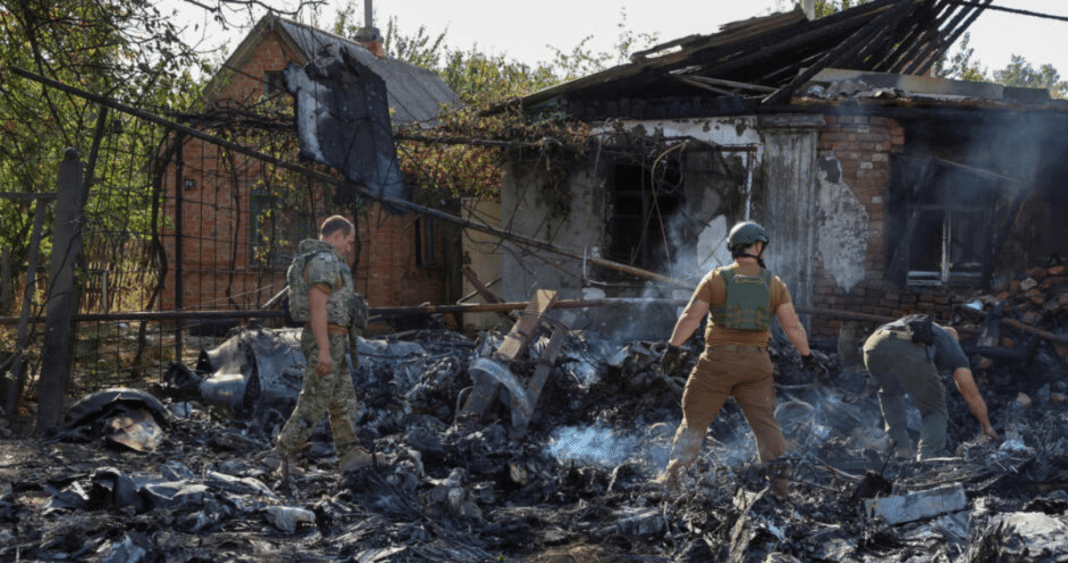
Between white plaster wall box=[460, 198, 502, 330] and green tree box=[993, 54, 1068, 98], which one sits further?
green tree box=[993, 54, 1068, 98]

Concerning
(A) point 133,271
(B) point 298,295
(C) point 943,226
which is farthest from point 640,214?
(B) point 298,295

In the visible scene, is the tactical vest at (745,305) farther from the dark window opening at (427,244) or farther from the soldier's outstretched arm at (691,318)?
the dark window opening at (427,244)

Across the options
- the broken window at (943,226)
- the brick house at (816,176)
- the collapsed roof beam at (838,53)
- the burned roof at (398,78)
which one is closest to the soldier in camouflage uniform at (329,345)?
the brick house at (816,176)

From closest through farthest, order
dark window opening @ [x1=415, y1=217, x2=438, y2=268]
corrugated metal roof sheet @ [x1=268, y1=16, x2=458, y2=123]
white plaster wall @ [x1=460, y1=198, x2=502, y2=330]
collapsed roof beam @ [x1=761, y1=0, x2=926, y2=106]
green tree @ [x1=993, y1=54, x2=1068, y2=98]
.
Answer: collapsed roof beam @ [x1=761, y1=0, x2=926, y2=106] → white plaster wall @ [x1=460, y1=198, x2=502, y2=330] → dark window opening @ [x1=415, y1=217, x2=438, y2=268] → corrugated metal roof sheet @ [x1=268, y1=16, x2=458, y2=123] → green tree @ [x1=993, y1=54, x2=1068, y2=98]

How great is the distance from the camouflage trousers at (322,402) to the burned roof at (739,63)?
244 inches

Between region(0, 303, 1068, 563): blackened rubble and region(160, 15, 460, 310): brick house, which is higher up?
region(160, 15, 460, 310): brick house

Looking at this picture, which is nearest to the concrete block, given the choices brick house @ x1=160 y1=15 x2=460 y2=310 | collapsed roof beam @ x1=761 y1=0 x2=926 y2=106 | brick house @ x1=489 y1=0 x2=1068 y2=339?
brick house @ x1=489 y1=0 x2=1068 y2=339

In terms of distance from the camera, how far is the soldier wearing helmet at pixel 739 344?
17.7ft

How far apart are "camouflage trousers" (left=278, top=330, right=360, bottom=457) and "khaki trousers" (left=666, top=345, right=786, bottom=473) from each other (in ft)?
6.91

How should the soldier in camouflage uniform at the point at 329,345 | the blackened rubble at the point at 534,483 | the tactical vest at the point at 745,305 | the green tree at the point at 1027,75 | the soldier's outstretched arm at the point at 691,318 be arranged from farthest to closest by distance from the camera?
the green tree at the point at 1027,75
the soldier in camouflage uniform at the point at 329,345
the soldier's outstretched arm at the point at 691,318
the tactical vest at the point at 745,305
the blackened rubble at the point at 534,483

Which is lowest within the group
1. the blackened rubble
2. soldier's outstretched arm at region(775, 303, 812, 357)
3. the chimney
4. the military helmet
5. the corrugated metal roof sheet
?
the blackened rubble

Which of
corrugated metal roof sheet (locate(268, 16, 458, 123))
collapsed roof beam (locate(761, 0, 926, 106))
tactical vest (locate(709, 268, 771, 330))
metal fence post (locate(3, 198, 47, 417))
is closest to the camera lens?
tactical vest (locate(709, 268, 771, 330))

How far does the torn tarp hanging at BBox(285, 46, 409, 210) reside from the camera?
337 inches

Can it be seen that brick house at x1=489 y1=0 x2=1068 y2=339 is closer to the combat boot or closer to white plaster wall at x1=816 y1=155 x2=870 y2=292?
white plaster wall at x1=816 y1=155 x2=870 y2=292
